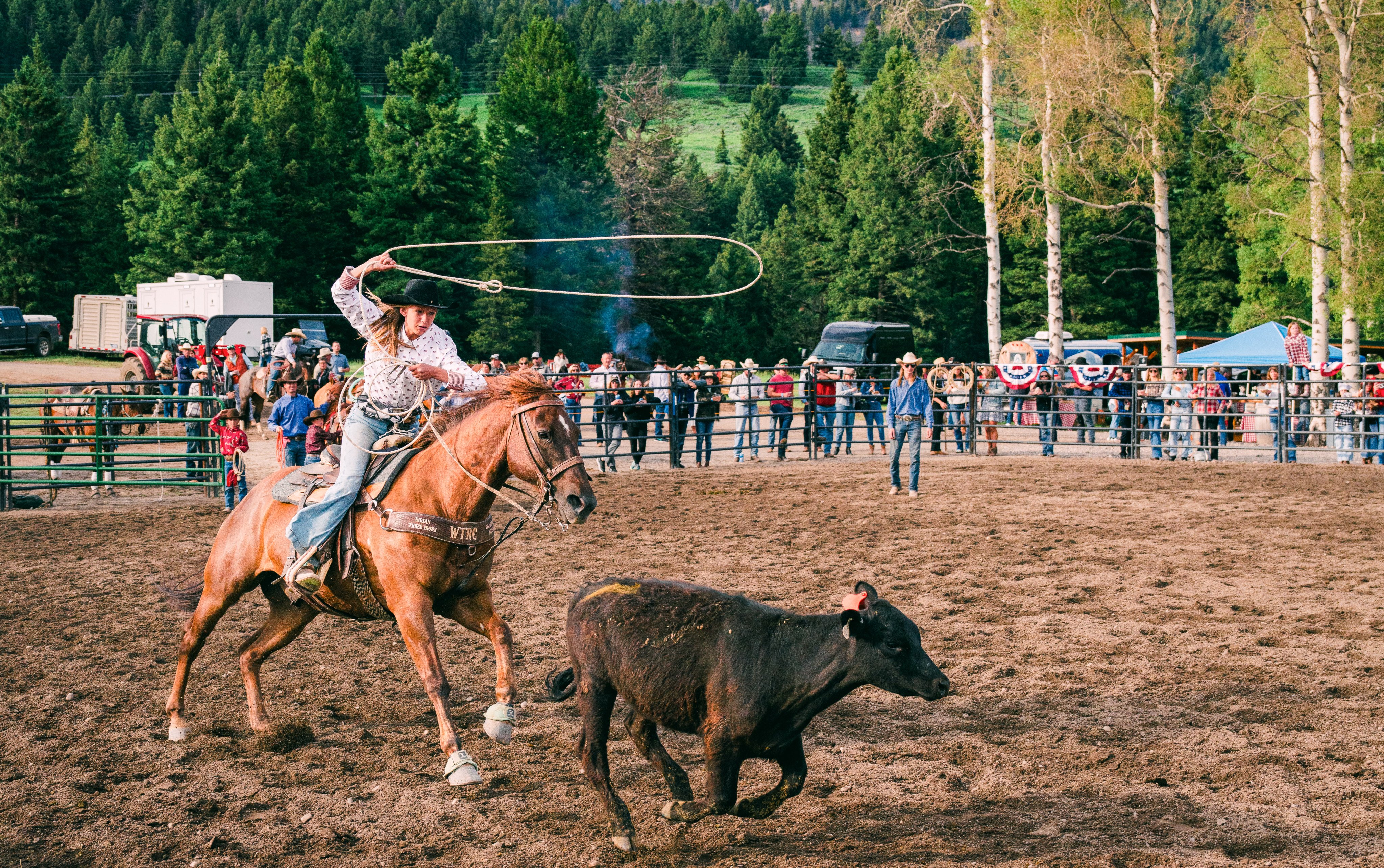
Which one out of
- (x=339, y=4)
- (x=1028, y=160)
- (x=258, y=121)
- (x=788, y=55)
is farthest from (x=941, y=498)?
(x=788, y=55)

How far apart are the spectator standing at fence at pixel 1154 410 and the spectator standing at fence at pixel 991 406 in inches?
92.2

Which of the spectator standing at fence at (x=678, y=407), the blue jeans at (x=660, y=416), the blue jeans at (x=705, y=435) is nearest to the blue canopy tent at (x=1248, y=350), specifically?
the blue jeans at (x=705, y=435)

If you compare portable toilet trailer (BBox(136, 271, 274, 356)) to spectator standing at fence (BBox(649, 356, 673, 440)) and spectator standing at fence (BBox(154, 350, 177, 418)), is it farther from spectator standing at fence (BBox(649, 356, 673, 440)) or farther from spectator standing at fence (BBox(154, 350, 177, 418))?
spectator standing at fence (BBox(649, 356, 673, 440))

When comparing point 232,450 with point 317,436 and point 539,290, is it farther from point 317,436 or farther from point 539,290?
point 539,290

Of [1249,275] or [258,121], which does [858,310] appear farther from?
[258,121]

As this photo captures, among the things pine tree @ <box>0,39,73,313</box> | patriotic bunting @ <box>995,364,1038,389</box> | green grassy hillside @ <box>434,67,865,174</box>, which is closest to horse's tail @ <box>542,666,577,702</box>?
patriotic bunting @ <box>995,364,1038,389</box>

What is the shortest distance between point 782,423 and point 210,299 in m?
21.2

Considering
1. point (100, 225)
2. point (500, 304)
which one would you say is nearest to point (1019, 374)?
point (500, 304)

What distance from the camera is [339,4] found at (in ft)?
417

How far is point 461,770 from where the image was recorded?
4848 millimetres

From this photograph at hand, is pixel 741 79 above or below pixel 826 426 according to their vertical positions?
above

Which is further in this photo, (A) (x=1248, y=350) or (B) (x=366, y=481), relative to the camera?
(A) (x=1248, y=350)

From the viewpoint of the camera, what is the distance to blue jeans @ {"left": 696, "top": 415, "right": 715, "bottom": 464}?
59.7ft

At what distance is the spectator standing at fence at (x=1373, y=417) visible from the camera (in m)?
17.6
